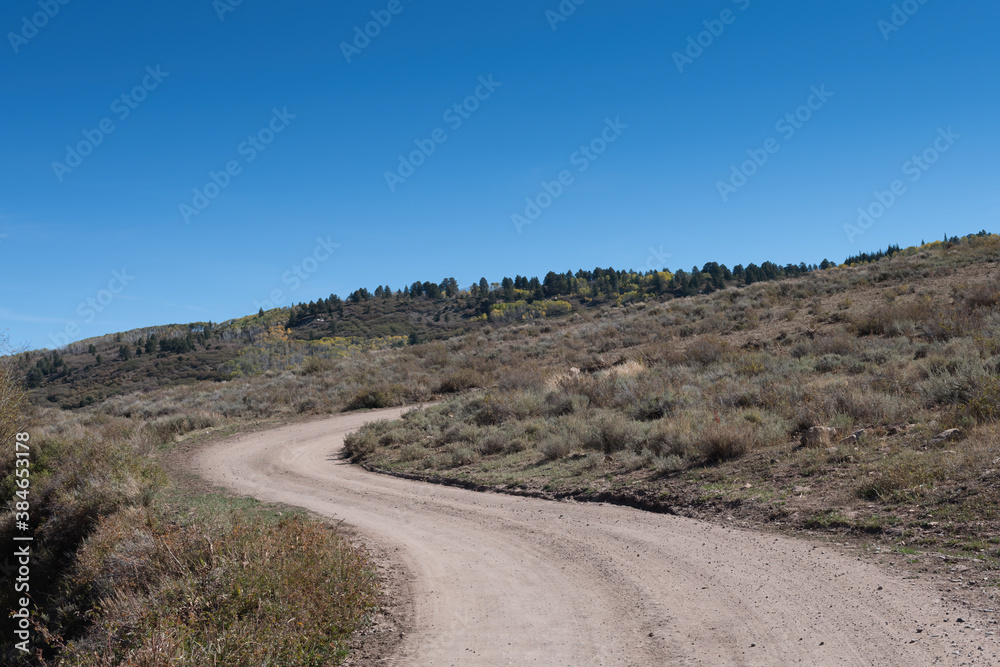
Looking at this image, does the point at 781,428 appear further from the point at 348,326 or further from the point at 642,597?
the point at 348,326

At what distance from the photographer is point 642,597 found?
19.7 ft

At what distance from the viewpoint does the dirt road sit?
4695mm

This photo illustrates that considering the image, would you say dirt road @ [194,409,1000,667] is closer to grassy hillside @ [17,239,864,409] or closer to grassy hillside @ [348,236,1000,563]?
grassy hillside @ [348,236,1000,563]

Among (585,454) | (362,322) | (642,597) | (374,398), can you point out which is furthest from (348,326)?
(642,597)

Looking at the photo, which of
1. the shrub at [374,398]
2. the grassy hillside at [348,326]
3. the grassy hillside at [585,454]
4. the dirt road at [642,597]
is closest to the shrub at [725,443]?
the grassy hillside at [585,454]

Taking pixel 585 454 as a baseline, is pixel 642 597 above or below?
below

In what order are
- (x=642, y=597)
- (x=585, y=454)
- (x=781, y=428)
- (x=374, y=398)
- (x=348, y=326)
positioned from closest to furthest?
(x=642, y=597), (x=781, y=428), (x=585, y=454), (x=374, y=398), (x=348, y=326)

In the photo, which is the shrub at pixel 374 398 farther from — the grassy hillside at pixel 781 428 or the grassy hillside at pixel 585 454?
the grassy hillside at pixel 781 428

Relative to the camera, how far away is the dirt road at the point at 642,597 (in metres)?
4.70

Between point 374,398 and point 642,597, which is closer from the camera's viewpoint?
point 642,597

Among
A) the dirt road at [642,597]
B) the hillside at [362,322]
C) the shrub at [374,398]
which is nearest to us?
the dirt road at [642,597]

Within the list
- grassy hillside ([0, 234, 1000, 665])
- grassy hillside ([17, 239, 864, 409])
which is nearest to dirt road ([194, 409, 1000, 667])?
grassy hillside ([0, 234, 1000, 665])

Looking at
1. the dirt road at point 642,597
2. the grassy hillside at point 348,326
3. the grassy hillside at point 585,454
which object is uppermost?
the grassy hillside at point 348,326

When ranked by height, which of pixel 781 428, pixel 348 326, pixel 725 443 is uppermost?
pixel 348 326
